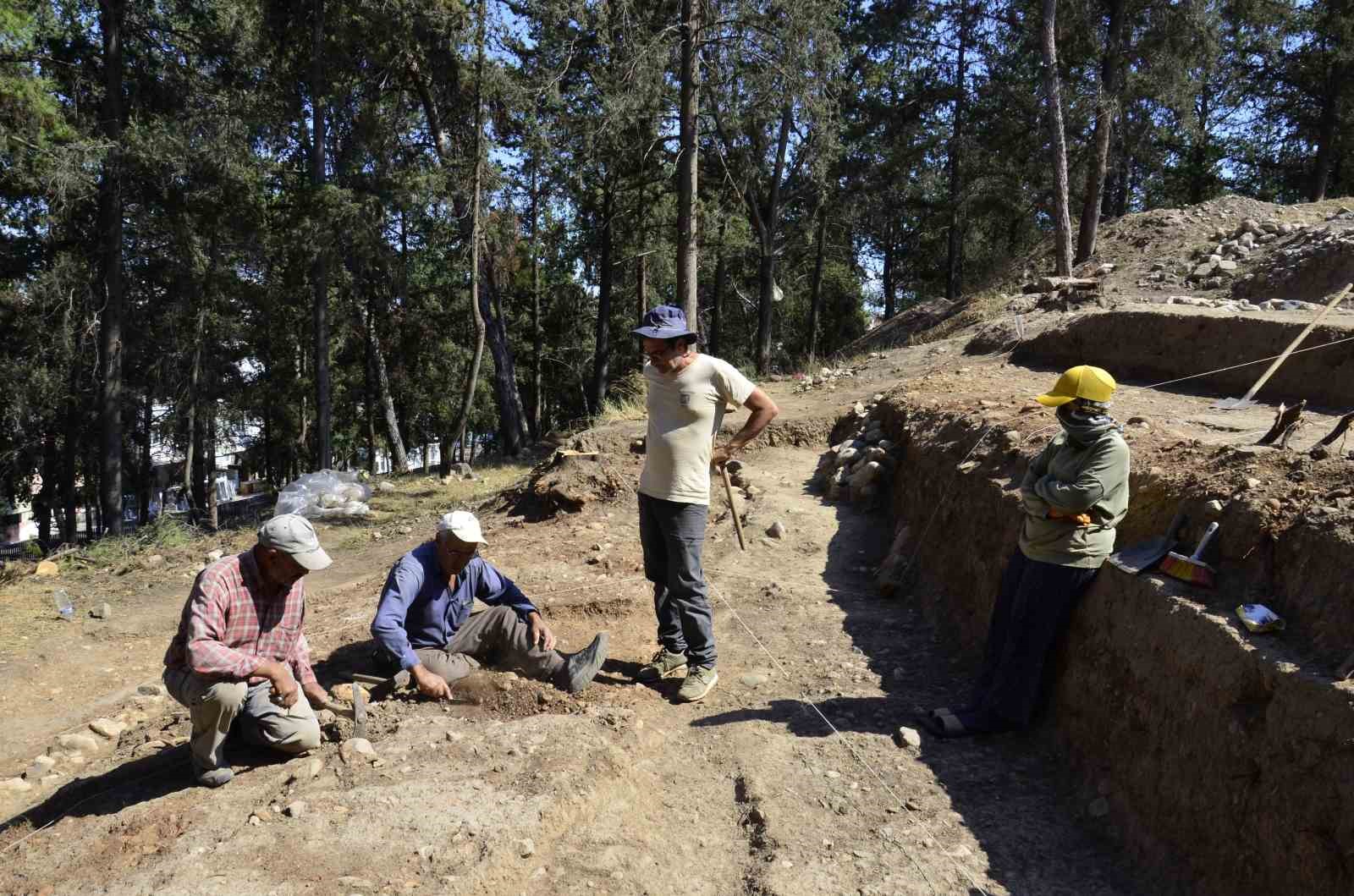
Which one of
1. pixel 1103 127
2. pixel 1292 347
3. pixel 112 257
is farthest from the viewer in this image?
pixel 1103 127

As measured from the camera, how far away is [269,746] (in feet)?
13.0

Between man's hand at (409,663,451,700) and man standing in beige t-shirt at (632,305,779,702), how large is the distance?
47.8 inches

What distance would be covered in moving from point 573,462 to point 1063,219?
36.3 feet

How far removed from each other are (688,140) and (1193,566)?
9676 millimetres

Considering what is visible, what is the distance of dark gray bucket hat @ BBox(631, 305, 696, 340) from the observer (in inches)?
171

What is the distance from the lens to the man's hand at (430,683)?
4.34 metres

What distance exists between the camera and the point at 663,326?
441 cm

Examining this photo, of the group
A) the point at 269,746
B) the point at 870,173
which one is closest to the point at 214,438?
the point at 870,173

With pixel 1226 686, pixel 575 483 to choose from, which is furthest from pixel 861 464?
pixel 1226 686

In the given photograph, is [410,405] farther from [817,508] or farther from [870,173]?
[817,508]

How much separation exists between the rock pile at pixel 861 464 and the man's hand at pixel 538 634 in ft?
13.6

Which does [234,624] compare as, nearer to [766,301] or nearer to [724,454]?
[724,454]

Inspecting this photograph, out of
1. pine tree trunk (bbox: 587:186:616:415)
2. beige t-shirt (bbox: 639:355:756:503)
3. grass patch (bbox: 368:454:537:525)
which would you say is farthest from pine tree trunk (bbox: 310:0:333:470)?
beige t-shirt (bbox: 639:355:756:503)

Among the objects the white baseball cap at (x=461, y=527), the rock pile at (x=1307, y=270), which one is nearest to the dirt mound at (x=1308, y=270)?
the rock pile at (x=1307, y=270)
